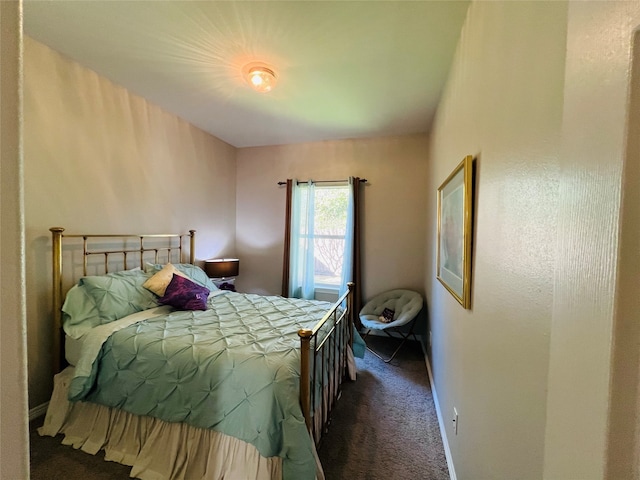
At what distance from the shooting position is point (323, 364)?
73.7 inches

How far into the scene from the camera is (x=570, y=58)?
44cm

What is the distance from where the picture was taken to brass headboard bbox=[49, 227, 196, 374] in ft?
6.86

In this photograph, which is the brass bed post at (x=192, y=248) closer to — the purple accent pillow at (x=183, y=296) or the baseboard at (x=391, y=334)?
the purple accent pillow at (x=183, y=296)

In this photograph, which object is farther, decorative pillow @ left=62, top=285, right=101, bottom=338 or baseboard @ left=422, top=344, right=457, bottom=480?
decorative pillow @ left=62, top=285, right=101, bottom=338

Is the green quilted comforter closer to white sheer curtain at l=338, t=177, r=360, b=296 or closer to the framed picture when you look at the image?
the framed picture

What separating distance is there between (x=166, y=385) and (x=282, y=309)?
3.54 feet

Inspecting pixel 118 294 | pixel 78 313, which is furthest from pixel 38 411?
pixel 118 294

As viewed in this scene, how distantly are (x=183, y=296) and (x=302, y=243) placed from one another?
2030mm

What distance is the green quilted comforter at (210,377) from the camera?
4.58 feet

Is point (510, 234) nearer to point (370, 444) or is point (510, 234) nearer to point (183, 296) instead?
point (370, 444)

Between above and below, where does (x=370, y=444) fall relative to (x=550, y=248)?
below

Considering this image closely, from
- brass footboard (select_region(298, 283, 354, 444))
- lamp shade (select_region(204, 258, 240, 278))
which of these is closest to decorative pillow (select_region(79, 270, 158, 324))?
lamp shade (select_region(204, 258, 240, 278))

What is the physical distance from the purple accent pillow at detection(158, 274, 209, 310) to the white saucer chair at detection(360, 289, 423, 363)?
187cm

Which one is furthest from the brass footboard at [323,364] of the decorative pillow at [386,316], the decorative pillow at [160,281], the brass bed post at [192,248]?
the brass bed post at [192,248]
